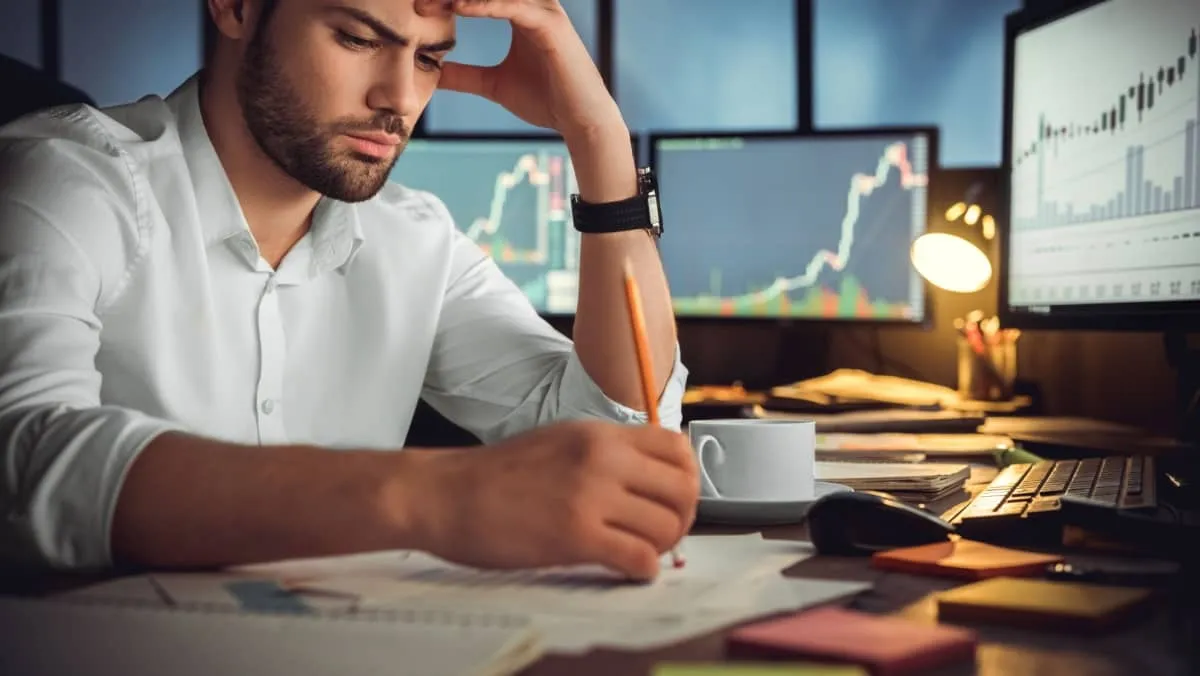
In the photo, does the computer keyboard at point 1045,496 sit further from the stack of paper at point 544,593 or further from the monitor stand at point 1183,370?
the monitor stand at point 1183,370

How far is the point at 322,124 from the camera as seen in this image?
1.32 m

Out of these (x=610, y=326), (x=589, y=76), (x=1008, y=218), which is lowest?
(x=610, y=326)

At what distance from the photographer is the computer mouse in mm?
840

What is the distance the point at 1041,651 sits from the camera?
0.59 metres

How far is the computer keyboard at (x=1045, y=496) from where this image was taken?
2.95 ft

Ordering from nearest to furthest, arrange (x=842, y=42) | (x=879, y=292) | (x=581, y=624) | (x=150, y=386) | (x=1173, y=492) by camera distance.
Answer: (x=581, y=624)
(x=1173, y=492)
(x=150, y=386)
(x=879, y=292)
(x=842, y=42)

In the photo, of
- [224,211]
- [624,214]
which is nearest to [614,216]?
[624,214]

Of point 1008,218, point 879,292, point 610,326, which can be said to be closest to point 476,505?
point 610,326

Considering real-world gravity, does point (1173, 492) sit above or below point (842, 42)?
below

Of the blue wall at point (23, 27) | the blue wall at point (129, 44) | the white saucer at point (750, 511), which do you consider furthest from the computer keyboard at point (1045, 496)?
the blue wall at point (23, 27)

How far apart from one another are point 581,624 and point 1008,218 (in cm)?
156

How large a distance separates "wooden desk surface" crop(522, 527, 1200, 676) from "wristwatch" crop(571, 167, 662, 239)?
27.9 inches

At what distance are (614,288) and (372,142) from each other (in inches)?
11.6

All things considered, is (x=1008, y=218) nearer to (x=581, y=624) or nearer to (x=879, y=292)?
(x=879, y=292)
